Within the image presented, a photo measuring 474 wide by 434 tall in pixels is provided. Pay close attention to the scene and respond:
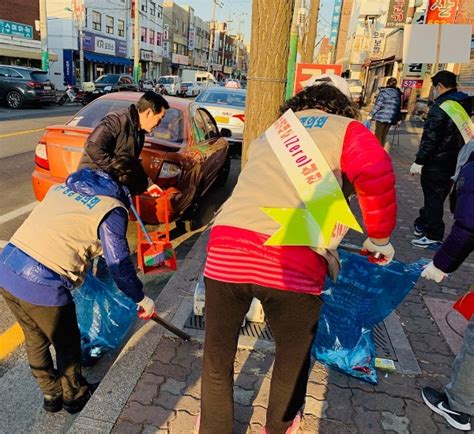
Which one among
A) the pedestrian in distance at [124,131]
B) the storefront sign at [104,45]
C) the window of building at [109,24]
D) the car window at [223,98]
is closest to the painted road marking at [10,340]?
the pedestrian in distance at [124,131]

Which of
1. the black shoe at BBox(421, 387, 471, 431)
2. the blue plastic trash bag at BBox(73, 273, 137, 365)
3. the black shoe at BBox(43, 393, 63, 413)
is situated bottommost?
the black shoe at BBox(43, 393, 63, 413)

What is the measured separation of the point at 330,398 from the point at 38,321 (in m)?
1.65

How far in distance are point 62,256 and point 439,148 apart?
173 inches

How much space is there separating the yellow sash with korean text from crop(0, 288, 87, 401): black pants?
1.23 meters

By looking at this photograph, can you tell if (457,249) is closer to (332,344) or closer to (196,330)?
(332,344)

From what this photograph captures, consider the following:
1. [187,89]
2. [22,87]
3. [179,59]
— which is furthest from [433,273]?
[179,59]

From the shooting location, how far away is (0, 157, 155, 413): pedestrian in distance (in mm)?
2041

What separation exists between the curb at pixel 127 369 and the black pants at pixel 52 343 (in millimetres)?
175

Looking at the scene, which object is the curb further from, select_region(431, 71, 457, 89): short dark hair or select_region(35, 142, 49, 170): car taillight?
select_region(431, 71, 457, 89): short dark hair

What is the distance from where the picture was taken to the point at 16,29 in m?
28.3

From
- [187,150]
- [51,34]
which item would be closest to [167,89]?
[51,34]

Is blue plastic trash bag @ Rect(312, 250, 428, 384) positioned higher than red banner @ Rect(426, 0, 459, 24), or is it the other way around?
red banner @ Rect(426, 0, 459, 24)

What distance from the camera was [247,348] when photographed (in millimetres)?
2869

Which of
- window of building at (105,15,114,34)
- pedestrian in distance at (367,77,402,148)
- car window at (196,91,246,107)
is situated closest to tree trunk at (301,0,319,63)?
car window at (196,91,246,107)
